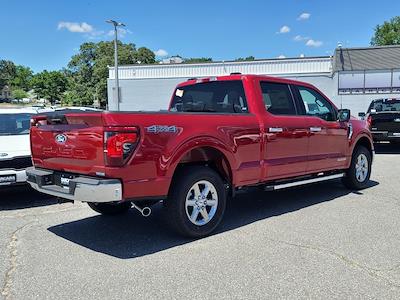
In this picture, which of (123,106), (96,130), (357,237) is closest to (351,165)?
(357,237)

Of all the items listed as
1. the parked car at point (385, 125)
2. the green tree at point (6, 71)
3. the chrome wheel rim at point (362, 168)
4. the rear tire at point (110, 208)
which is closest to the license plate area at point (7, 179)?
the rear tire at point (110, 208)

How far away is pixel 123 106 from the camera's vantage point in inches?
1671

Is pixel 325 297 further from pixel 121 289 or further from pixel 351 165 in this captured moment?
pixel 351 165

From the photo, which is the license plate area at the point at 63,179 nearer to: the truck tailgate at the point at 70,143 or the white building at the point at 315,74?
the truck tailgate at the point at 70,143

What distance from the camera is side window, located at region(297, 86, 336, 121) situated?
6.81 m

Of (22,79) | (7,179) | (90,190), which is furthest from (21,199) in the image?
(22,79)

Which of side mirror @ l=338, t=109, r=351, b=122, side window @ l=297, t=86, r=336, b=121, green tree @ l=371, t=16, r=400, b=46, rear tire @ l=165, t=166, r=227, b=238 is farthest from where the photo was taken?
green tree @ l=371, t=16, r=400, b=46

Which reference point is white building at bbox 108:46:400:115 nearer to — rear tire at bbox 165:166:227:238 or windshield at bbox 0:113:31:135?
windshield at bbox 0:113:31:135

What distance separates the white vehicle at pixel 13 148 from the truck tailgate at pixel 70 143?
159 centimetres

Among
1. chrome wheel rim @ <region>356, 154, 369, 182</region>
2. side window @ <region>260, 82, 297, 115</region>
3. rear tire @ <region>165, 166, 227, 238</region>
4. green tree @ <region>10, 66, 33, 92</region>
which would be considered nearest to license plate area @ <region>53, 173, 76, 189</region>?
rear tire @ <region>165, 166, 227, 238</region>

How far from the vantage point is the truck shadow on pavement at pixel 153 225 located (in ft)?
16.0

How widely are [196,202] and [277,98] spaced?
2203mm

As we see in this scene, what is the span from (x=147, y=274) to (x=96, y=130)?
1.49 metres

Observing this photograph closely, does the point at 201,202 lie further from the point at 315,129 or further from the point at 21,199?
the point at 21,199
